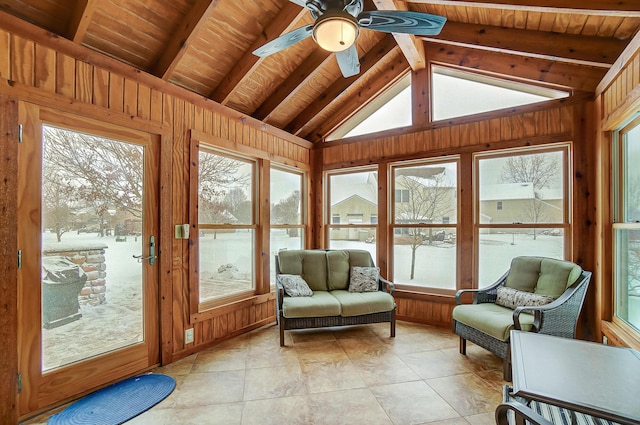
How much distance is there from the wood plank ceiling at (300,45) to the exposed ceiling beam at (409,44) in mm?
13

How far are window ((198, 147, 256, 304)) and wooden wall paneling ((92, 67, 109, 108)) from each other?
3.18 ft

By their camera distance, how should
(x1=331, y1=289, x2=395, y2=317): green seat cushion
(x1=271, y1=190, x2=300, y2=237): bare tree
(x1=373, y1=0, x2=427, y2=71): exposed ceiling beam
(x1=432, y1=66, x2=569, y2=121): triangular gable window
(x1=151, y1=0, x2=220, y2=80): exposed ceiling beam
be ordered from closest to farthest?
(x1=151, y1=0, x2=220, y2=80): exposed ceiling beam, (x1=373, y1=0, x2=427, y2=71): exposed ceiling beam, (x1=331, y1=289, x2=395, y2=317): green seat cushion, (x1=432, y1=66, x2=569, y2=121): triangular gable window, (x1=271, y1=190, x2=300, y2=237): bare tree

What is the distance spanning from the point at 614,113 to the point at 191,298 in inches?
170

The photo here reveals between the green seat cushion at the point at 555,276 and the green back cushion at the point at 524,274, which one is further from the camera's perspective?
the green back cushion at the point at 524,274

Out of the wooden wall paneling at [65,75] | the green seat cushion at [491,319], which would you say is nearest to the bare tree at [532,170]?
the green seat cushion at [491,319]

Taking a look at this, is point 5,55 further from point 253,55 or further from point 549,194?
point 549,194

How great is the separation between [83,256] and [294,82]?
9.53ft

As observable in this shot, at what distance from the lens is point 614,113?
2525mm

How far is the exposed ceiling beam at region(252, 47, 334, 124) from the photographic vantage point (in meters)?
3.54

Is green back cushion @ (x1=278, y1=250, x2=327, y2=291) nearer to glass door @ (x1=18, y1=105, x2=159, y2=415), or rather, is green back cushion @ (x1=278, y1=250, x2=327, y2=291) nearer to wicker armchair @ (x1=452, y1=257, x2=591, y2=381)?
glass door @ (x1=18, y1=105, x2=159, y2=415)

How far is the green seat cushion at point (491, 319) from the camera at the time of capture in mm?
2512

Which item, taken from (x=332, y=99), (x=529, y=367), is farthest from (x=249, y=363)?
(x=332, y=99)

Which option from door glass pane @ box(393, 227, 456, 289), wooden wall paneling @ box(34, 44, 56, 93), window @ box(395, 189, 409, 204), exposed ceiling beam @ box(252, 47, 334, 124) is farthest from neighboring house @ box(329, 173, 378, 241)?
wooden wall paneling @ box(34, 44, 56, 93)

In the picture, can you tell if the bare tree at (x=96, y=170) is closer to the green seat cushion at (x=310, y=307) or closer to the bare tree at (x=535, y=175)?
the green seat cushion at (x=310, y=307)
